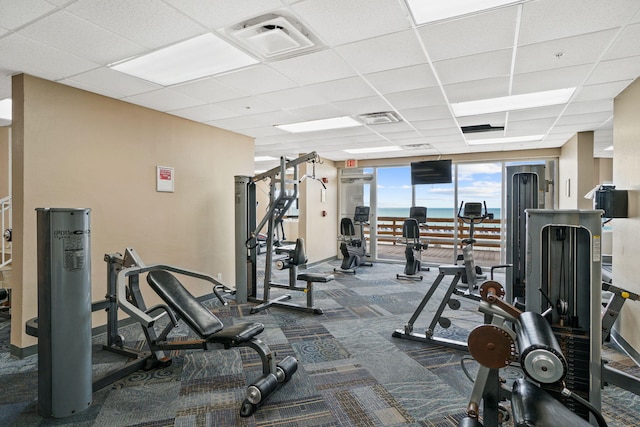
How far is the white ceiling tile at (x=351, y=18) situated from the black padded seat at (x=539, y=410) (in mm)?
2155

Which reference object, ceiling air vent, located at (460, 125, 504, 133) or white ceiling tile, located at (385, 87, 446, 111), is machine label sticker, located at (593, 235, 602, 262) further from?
ceiling air vent, located at (460, 125, 504, 133)

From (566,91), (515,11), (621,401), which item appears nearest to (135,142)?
(515,11)

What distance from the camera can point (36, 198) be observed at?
3.23 meters

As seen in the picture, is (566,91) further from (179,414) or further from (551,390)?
(179,414)

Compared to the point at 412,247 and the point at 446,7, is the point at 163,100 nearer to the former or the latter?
the point at 446,7

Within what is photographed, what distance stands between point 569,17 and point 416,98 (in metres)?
1.79

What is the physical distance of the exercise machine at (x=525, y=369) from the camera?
1.27 meters

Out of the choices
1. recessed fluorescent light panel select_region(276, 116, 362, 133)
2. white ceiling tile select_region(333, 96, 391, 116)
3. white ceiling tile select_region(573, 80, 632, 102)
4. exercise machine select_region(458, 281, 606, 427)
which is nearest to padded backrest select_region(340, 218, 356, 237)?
recessed fluorescent light panel select_region(276, 116, 362, 133)

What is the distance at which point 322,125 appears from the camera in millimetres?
5281

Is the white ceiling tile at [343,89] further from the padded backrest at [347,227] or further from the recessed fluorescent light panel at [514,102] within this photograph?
the padded backrest at [347,227]

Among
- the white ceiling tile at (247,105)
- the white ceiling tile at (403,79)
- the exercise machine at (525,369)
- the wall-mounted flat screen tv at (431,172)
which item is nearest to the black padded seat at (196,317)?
the exercise machine at (525,369)

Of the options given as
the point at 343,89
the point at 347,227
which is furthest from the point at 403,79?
the point at 347,227

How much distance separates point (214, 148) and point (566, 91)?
14.9 feet

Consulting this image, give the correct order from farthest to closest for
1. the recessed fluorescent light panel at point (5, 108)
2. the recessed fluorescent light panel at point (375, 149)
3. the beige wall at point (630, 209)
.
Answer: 1. the recessed fluorescent light panel at point (375, 149)
2. the recessed fluorescent light panel at point (5, 108)
3. the beige wall at point (630, 209)
